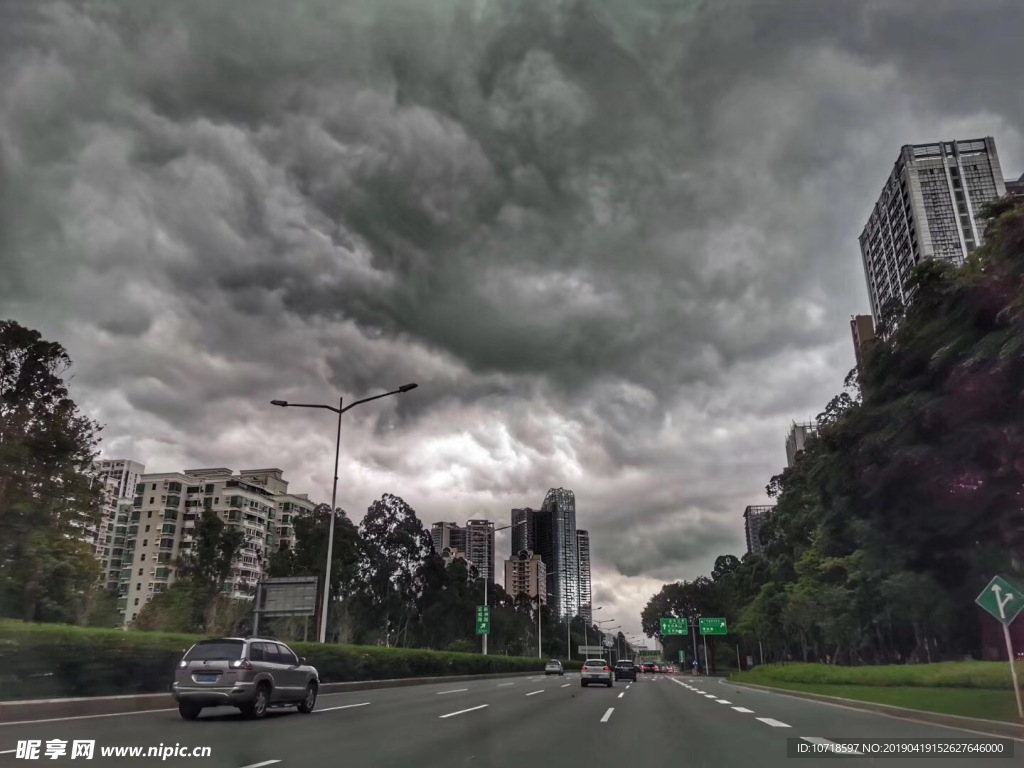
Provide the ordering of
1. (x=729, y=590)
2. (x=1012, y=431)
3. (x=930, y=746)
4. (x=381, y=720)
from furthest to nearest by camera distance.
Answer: (x=729, y=590)
(x=1012, y=431)
(x=381, y=720)
(x=930, y=746)

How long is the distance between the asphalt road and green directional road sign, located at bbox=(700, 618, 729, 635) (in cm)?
7488

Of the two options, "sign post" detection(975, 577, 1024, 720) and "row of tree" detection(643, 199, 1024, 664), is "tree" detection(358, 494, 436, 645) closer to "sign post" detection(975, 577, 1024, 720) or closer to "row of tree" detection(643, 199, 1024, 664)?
"row of tree" detection(643, 199, 1024, 664)

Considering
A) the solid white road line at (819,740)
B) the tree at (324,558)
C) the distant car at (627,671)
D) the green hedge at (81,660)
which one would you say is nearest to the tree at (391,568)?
the tree at (324,558)

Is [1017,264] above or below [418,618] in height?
→ above

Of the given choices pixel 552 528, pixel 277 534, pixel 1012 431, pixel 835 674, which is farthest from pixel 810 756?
pixel 552 528

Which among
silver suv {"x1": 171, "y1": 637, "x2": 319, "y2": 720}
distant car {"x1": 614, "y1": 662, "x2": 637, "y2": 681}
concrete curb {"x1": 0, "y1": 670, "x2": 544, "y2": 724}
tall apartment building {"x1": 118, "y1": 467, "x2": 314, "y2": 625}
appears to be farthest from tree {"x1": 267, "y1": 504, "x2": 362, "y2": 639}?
silver suv {"x1": 171, "y1": 637, "x2": 319, "y2": 720}

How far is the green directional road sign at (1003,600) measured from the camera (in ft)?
51.0

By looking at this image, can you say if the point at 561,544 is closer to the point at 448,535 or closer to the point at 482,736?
the point at 448,535

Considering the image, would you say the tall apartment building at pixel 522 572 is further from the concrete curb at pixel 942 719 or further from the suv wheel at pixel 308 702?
the suv wheel at pixel 308 702

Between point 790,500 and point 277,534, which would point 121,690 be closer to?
point 790,500

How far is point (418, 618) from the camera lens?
80750 mm

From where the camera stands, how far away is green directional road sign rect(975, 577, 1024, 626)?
1553 centimetres

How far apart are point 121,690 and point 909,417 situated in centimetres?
2116

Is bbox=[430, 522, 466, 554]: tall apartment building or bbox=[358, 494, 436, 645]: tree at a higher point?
bbox=[430, 522, 466, 554]: tall apartment building
